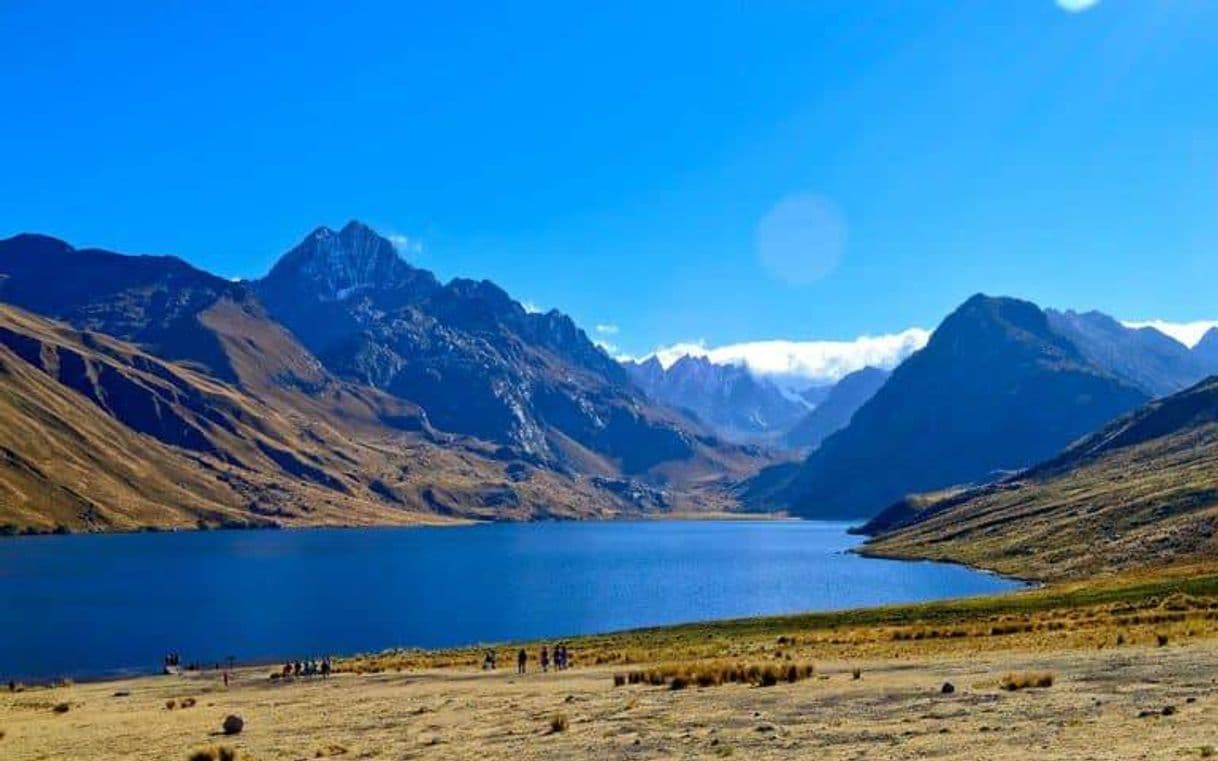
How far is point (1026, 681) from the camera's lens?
121 ft

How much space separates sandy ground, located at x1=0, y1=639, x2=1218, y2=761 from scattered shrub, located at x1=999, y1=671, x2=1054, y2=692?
21.0 inches

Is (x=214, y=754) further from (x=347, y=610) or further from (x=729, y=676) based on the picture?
(x=347, y=610)

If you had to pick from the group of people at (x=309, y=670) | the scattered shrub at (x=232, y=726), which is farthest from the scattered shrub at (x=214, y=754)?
the group of people at (x=309, y=670)

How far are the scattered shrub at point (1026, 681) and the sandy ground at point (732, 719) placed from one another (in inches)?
21.0

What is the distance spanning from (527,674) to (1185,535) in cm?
12317

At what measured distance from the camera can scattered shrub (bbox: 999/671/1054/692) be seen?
36469 mm

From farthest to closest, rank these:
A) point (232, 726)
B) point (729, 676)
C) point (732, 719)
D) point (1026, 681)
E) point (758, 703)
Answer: point (729, 676) → point (232, 726) → point (758, 703) → point (1026, 681) → point (732, 719)

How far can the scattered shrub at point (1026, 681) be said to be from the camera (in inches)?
1436

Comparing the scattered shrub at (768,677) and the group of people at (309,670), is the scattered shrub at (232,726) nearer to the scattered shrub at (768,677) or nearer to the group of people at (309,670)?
the scattered shrub at (768,677)

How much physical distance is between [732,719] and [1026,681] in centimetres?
1106

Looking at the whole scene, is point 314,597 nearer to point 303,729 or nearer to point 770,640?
point 770,640

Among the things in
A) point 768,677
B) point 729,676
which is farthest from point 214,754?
point 768,677

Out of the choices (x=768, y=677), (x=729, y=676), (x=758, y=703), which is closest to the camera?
(x=758, y=703)

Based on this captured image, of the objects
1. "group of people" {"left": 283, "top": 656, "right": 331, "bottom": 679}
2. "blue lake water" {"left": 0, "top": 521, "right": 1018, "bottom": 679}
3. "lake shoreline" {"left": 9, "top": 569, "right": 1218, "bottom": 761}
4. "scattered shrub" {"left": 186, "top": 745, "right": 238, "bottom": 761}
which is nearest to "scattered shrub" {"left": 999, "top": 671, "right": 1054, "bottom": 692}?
"lake shoreline" {"left": 9, "top": 569, "right": 1218, "bottom": 761}
